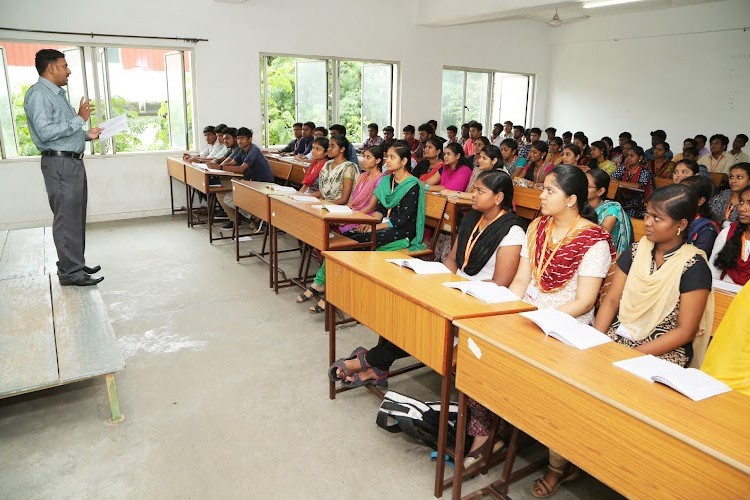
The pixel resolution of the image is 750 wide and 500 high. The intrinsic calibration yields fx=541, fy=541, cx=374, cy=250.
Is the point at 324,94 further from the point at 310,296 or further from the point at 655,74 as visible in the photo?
the point at 655,74

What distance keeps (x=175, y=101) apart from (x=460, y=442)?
703 centimetres

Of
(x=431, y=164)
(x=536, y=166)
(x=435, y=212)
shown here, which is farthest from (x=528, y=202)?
(x=536, y=166)

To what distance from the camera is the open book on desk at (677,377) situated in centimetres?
140

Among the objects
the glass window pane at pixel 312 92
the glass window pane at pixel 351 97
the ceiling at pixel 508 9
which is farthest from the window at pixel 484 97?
the glass window pane at pixel 312 92

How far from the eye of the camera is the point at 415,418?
2.35m

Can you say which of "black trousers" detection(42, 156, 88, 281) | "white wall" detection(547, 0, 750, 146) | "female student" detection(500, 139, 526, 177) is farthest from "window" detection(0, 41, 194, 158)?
"white wall" detection(547, 0, 750, 146)

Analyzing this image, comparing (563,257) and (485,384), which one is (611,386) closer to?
(485,384)

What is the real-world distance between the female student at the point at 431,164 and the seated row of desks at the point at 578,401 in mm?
3413

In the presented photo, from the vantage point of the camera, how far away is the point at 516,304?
2057 millimetres

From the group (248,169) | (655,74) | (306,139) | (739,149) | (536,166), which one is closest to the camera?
(248,169)

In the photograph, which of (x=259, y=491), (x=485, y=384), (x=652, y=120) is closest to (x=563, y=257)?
(x=485, y=384)

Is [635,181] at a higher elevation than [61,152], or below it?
below

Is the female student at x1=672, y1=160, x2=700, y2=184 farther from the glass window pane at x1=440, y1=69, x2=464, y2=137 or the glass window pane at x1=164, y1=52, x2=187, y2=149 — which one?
the glass window pane at x1=440, y1=69, x2=464, y2=137

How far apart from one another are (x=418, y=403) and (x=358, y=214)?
173cm
